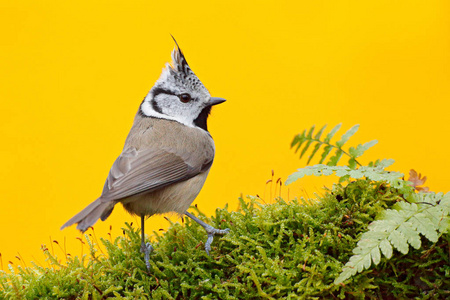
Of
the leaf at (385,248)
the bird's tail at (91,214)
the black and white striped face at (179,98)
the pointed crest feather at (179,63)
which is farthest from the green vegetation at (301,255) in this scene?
the pointed crest feather at (179,63)

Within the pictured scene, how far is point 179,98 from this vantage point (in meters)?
4.03

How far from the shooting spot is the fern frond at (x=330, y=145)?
294cm

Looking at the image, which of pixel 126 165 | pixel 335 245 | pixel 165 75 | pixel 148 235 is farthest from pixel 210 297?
pixel 165 75

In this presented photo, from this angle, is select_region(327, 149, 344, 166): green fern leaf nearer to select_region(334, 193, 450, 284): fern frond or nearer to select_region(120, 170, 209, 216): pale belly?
select_region(334, 193, 450, 284): fern frond

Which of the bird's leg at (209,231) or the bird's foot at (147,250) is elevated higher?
the bird's leg at (209,231)

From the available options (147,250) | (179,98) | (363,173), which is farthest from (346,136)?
(179,98)

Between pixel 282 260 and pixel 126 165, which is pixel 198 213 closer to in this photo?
pixel 126 165

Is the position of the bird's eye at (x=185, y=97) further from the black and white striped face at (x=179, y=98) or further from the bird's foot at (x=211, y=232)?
the bird's foot at (x=211, y=232)

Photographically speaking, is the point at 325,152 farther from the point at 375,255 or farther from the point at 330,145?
the point at 375,255

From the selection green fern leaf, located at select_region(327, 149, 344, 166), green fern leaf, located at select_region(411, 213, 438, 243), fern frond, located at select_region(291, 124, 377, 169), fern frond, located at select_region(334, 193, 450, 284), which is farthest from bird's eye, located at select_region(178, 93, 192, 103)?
green fern leaf, located at select_region(411, 213, 438, 243)

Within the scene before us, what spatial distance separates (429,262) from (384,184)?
23.8 inches

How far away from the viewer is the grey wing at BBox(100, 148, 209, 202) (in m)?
3.00

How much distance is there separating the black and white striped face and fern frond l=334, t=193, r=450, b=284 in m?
2.12

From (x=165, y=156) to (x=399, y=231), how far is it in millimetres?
1813
